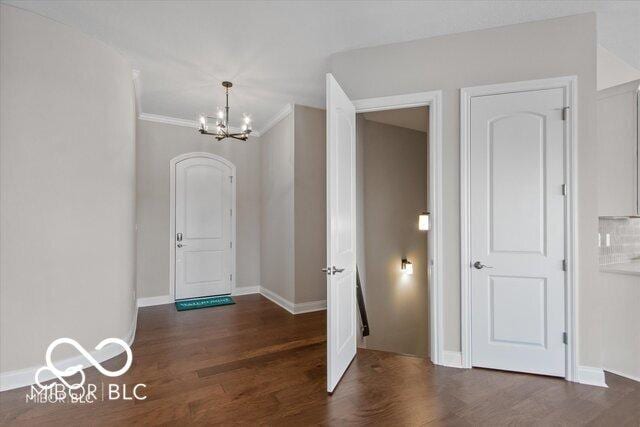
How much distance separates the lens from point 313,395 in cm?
223

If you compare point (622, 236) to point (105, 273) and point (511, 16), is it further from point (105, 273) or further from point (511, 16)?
point (105, 273)

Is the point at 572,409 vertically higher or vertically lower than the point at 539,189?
lower

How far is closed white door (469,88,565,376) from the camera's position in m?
2.43

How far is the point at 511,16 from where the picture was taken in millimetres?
2463

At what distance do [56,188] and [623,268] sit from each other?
4747mm

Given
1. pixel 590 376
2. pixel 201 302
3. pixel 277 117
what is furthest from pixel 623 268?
pixel 201 302

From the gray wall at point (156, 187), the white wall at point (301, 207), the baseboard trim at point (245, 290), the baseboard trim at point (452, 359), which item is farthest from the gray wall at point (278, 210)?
the baseboard trim at point (452, 359)

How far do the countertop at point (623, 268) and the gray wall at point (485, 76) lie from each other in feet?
1.37

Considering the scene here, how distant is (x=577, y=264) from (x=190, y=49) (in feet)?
12.5

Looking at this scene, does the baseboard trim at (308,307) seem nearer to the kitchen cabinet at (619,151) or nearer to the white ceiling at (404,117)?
the white ceiling at (404,117)

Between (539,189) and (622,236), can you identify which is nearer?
(539,189)

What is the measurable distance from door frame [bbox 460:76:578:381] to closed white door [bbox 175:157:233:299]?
3796mm

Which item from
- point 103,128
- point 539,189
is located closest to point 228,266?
point 103,128

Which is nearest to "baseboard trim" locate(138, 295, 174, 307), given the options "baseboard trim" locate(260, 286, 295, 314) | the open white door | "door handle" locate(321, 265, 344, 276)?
"baseboard trim" locate(260, 286, 295, 314)
